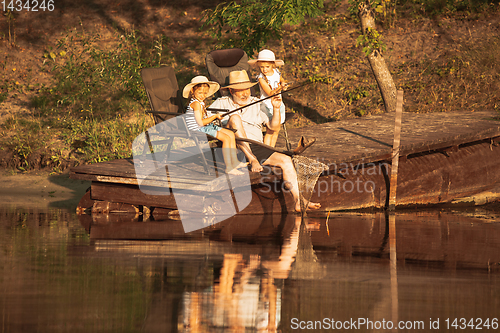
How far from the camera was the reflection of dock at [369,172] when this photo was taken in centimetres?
797

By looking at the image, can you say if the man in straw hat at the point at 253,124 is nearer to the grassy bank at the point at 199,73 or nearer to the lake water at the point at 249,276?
the lake water at the point at 249,276

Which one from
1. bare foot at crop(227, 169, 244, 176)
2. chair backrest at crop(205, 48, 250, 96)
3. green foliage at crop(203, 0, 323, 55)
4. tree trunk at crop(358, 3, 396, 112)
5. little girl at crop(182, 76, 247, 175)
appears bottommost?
bare foot at crop(227, 169, 244, 176)

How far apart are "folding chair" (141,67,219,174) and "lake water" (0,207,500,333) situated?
4.19 feet

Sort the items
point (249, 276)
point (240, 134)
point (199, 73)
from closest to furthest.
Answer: point (249, 276)
point (240, 134)
point (199, 73)

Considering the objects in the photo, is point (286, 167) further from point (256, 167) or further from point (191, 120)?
point (191, 120)

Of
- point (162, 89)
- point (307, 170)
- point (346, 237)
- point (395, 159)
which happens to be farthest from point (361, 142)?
point (162, 89)

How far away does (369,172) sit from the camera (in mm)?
8844

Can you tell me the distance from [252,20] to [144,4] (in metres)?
8.60

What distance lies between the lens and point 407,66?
15.9m

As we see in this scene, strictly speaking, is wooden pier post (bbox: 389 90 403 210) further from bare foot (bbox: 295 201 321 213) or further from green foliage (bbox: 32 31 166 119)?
green foliage (bbox: 32 31 166 119)

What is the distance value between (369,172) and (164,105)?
118 inches

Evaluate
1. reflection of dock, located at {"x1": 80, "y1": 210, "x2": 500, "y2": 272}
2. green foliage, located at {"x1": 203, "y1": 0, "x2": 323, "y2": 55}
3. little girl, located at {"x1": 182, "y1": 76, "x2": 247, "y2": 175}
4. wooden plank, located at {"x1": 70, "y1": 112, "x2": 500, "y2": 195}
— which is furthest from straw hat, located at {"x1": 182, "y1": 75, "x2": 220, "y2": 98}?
green foliage, located at {"x1": 203, "y1": 0, "x2": 323, "y2": 55}

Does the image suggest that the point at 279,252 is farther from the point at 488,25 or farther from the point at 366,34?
the point at 488,25

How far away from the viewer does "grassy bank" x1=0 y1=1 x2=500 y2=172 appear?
12198mm
